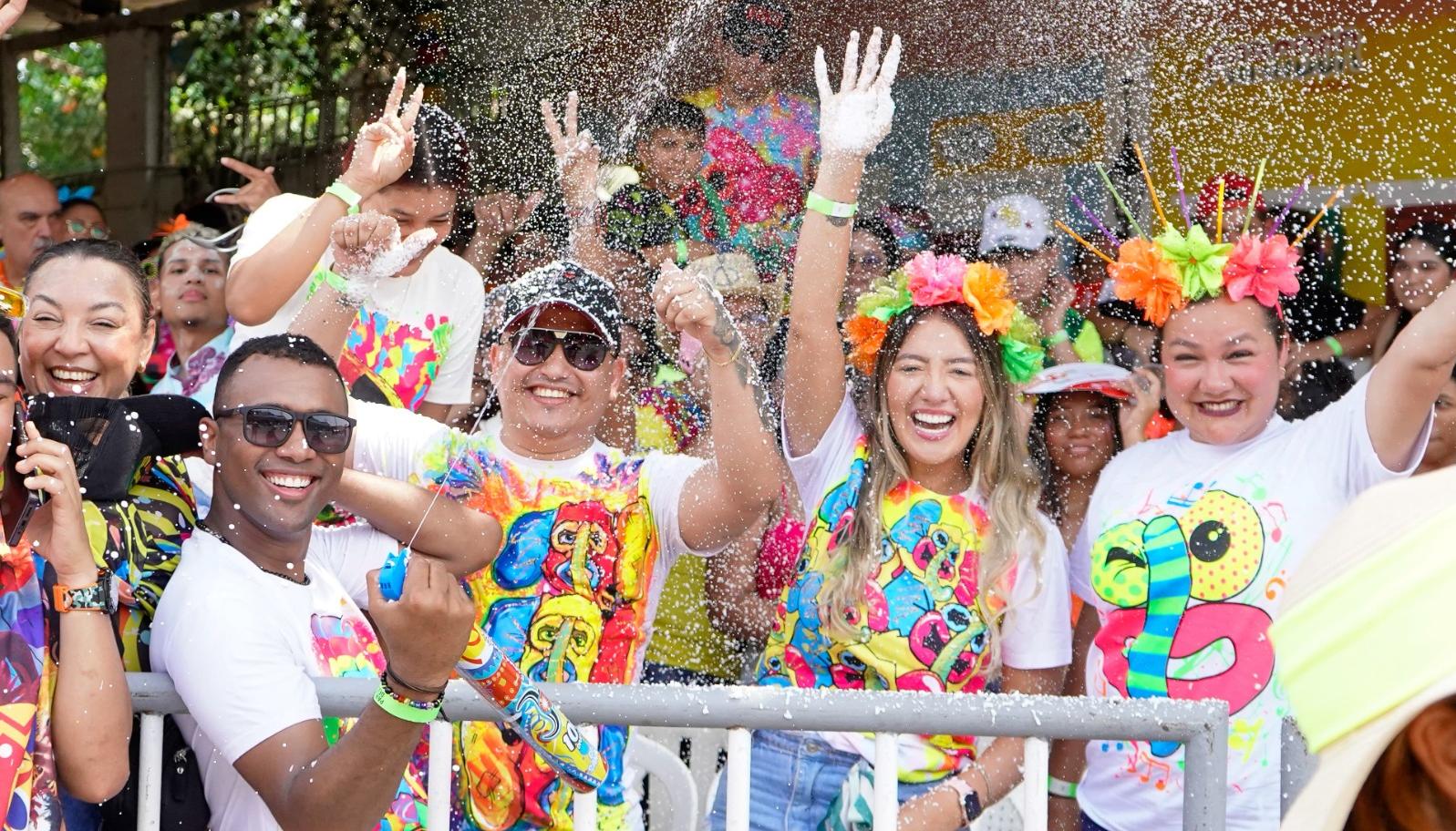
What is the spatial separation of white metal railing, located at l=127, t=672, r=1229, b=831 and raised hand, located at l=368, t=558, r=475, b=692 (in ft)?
1.49

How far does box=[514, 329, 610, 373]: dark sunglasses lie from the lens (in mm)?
3447

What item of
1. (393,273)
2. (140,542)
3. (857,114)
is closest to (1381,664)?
(140,542)

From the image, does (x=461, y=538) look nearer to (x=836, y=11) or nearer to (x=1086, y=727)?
(x=1086, y=727)

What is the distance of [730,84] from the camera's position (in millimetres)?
5512

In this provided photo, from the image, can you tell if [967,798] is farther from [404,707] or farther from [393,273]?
[393,273]

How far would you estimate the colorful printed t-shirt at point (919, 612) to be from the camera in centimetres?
326

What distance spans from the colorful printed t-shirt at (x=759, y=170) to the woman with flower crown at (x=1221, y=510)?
162cm

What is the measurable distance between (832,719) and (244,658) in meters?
0.90

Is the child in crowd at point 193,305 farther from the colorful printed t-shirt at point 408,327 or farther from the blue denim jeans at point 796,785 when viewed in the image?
the blue denim jeans at point 796,785

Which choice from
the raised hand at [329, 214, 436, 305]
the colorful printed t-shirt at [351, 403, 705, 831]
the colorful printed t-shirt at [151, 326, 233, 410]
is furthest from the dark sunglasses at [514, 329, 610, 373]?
the colorful printed t-shirt at [151, 326, 233, 410]

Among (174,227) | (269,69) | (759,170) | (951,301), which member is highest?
(269,69)

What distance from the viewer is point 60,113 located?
33.4ft

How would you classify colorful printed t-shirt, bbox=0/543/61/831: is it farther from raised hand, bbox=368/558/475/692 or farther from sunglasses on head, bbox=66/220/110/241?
A: sunglasses on head, bbox=66/220/110/241

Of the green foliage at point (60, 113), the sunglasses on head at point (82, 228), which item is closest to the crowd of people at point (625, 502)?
the sunglasses on head at point (82, 228)
